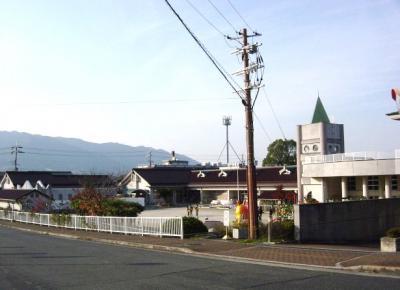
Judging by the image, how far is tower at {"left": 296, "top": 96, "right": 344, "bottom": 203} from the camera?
4678 centimetres

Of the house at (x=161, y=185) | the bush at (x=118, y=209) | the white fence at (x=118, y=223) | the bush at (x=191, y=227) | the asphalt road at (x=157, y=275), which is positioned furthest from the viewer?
the house at (x=161, y=185)

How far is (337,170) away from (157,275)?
103 ft

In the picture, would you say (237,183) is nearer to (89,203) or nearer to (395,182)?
(395,182)

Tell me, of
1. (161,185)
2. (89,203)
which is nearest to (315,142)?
(89,203)

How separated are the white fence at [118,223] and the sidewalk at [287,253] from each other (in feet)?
2.57

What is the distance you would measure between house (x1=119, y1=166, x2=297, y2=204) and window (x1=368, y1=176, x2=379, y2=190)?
17.0 metres

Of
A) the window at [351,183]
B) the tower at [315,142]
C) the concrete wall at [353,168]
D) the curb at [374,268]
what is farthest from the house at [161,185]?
the curb at [374,268]

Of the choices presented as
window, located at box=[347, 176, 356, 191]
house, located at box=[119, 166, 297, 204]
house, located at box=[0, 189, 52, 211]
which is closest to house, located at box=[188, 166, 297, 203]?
house, located at box=[119, 166, 297, 204]

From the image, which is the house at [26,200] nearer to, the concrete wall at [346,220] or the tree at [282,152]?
the tree at [282,152]

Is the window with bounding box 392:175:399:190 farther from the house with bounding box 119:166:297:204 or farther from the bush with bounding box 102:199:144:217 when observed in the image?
the bush with bounding box 102:199:144:217

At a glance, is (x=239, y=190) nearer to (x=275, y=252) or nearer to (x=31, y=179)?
(x=31, y=179)

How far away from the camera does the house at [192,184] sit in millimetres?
62456

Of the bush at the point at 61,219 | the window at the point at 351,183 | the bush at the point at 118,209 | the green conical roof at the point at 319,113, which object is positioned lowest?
the bush at the point at 61,219

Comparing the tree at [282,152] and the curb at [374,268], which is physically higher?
the tree at [282,152]
